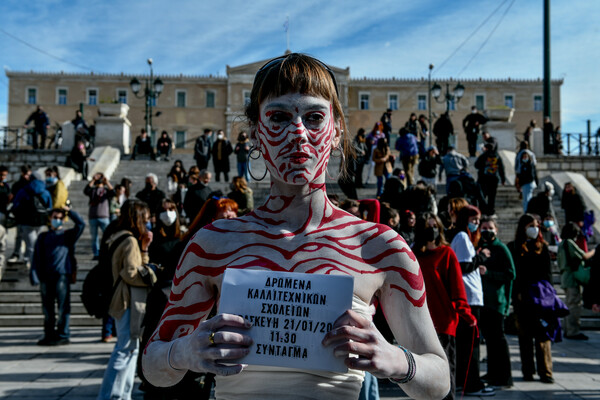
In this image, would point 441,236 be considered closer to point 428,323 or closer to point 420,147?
point 428,323

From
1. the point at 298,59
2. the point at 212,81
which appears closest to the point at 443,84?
the point at 212,81

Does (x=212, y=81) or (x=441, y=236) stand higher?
(x=212, y=81)

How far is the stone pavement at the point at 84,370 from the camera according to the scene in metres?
6.65

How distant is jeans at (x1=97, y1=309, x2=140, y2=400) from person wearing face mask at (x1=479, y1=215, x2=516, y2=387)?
3803 millimetres

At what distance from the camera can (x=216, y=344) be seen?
1709 mm

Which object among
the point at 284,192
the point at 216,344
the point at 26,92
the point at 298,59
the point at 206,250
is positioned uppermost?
the point at 26,92

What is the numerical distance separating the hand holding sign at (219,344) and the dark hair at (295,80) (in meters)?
0.76

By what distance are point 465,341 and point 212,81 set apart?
192 feet

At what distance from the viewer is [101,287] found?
612cm

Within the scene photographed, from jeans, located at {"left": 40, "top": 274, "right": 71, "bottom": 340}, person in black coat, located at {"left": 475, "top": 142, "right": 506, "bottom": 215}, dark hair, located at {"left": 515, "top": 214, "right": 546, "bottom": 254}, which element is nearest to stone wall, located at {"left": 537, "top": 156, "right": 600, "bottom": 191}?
person in black coat, located at {"left": 475, "top": 142, "right": 506, "bottom": 215}

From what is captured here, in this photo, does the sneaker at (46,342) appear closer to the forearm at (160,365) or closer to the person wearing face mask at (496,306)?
the person wearing face mask at (496,306)

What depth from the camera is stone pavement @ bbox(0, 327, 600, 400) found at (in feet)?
21.8

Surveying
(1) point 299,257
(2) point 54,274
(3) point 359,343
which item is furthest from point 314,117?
(2) point 54,274

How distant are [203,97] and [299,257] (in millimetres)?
62362
